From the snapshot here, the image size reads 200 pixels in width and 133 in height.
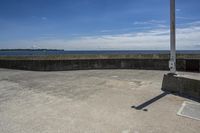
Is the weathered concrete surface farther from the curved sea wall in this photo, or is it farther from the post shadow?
the curved sea wall

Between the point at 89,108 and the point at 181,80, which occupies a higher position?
the point at 181,80

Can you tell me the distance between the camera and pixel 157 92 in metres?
5.82

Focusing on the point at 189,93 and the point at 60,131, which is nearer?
the point at 60,131

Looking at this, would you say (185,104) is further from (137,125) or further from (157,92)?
(137,125)

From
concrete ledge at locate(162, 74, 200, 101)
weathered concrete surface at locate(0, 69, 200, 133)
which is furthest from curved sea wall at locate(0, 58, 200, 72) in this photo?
weathered concrete surface at locate(0, 69, 200, 133)

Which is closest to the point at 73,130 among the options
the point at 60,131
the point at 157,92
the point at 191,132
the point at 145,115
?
the point at 60,131

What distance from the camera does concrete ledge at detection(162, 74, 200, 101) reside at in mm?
5228

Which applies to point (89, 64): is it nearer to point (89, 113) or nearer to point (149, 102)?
point (149, 102)

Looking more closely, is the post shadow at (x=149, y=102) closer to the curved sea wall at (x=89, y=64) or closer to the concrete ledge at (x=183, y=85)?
the concrete ledge at (x=183, y=85)

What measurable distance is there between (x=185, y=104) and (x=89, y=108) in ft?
8.47

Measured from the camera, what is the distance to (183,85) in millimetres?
5637

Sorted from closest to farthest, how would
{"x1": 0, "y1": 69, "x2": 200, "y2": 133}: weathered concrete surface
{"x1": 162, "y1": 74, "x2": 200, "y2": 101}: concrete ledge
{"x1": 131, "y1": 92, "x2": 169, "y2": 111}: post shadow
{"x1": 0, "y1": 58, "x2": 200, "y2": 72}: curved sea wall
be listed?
{"x1": 0, "y1": 69, "x2": 200, "y2": 133}: weathered concrete surface < {"x1": 131, "y1": 92, "x2": 169, "y2": 111}: post shadow < {"x1": 162, "y1": 74, "x2": 200, "y2": 101}: concrete ledge < {"x1": 0, "y1": 58, "x2": 200, "y2": 72}: curved sea wall

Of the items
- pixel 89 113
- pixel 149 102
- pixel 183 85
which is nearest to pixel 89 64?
pixel 183 85

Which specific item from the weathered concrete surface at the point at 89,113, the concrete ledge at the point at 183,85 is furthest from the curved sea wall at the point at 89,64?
the weathered concrete surface at the point at 89,113
